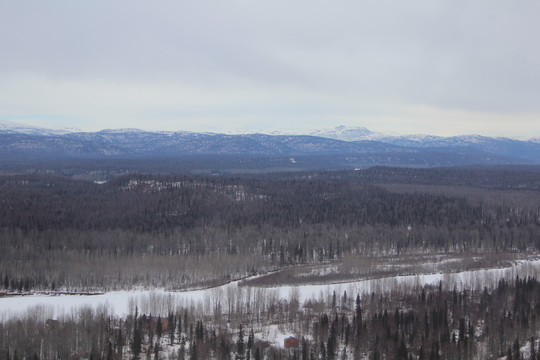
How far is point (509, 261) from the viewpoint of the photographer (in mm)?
74438

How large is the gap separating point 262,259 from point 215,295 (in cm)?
2171

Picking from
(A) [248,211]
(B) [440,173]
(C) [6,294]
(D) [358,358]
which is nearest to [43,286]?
(C) [6,294]

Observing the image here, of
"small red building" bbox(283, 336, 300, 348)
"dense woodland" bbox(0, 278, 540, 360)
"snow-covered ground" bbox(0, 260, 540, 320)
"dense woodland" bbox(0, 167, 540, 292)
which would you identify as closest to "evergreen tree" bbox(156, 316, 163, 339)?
"dense woodland" bbox(0, 278, 540, 360)

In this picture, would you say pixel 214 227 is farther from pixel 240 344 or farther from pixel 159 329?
pixel 240 344

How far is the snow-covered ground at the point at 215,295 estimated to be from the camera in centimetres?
5034

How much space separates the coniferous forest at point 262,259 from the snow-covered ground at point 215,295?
1.09 meters

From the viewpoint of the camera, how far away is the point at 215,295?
176ft

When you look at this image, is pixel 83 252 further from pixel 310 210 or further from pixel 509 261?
pixel 509 261

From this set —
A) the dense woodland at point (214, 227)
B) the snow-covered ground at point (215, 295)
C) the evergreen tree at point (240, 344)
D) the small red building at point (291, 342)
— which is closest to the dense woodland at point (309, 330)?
the evergreen tree at point (240, 344)

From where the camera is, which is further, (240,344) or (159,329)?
(159,329)

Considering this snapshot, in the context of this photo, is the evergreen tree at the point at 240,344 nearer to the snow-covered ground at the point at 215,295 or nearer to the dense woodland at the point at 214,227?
the snow-covered ground at the point at 215,295

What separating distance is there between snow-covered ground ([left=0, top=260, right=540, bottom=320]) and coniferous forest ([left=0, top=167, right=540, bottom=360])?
1.09m

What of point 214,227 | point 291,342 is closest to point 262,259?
point 214,227

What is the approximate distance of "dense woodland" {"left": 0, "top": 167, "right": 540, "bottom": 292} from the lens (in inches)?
2640
